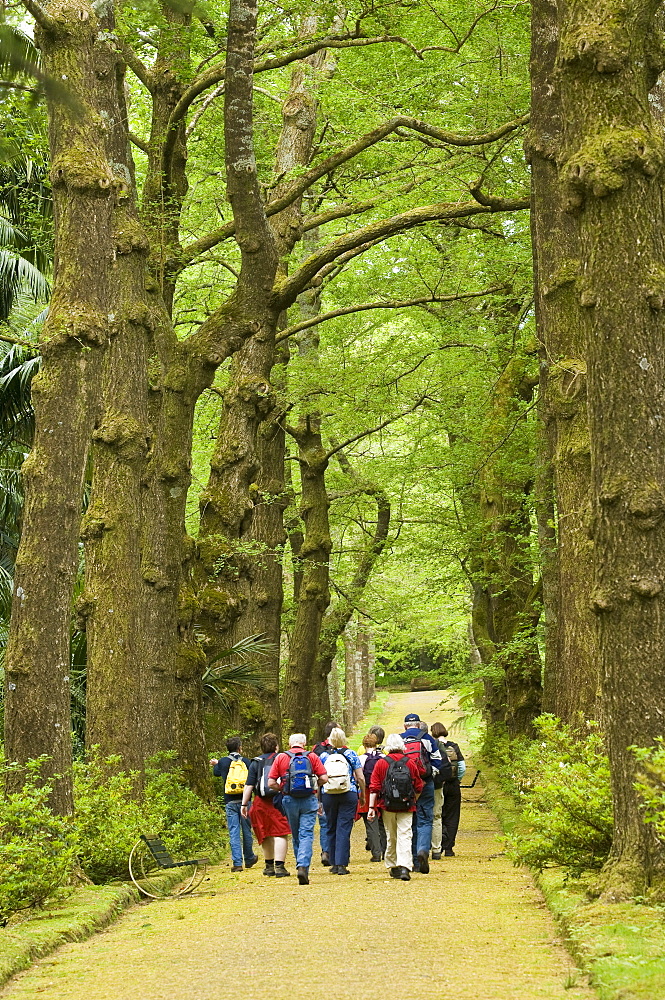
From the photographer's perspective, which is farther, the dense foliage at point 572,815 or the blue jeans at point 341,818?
the blue jeans at point 341,818

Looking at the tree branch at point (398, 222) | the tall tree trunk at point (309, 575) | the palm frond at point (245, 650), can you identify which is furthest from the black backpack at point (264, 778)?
the tall tree trunk at point (309, 575)

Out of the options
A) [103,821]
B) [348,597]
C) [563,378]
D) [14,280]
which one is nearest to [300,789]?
[103,821]

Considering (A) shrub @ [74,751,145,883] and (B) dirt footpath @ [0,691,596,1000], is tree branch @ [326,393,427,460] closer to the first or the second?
(A) shrub @ [74,751,145,883]

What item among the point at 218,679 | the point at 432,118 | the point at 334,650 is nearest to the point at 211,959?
the point at 218,679

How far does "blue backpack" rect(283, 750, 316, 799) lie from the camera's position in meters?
12.3

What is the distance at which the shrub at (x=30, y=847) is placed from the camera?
8.25 meters

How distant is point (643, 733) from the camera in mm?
7488

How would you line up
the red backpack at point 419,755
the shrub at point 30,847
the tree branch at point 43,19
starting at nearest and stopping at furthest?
the shrub at point 30,847 < the tree branch at point 43,19 < the red backpack at point 419,755

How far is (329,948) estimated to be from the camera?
7676mm

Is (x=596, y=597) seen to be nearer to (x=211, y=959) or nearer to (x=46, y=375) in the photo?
(x=211, y=959)

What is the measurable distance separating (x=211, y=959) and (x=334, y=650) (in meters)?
23.5

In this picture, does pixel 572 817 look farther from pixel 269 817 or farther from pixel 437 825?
pixel 437 825

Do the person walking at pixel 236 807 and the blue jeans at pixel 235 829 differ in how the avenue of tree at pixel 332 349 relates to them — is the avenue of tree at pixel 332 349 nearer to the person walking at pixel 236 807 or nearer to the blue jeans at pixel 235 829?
the person walking at pixel 236 807

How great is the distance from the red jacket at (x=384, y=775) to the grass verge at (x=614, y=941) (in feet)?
11.1
